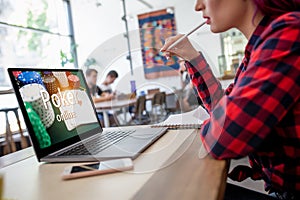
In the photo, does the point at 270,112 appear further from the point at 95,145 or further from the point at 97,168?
the point at 95,145

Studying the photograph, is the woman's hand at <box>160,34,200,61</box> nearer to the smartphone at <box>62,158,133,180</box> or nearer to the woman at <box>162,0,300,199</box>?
the woman at <box>162,0,300,199</box>

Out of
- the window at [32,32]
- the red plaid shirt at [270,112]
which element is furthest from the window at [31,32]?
the red plaid shirt at [270,112]

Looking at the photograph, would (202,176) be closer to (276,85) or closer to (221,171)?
(221,171)

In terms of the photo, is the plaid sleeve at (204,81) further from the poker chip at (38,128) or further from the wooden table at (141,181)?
the poker chip at (38,128)

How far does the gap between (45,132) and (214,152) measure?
0.42 m

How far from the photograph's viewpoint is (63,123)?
807mm

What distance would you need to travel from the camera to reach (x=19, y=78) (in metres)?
0.73

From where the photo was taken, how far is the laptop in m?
0.69

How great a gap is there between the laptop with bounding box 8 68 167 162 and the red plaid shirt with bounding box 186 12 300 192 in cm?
22

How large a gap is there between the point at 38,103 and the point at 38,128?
0.07m

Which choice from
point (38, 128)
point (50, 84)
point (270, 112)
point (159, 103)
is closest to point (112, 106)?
point (159, 103)

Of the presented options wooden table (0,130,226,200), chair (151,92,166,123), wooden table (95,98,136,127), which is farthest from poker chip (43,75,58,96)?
chair (151,92,166,123)

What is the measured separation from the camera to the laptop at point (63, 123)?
0.69 m

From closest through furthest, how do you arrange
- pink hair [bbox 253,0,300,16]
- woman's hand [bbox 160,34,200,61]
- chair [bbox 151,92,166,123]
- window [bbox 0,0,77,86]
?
1. pink hair [bbox 253,0,300,16]
2. woman's hand [bbox 160,34,200,61]
3. chair [bbox 151,92,166,123]
4. window [bbox 0,0,77,86]
